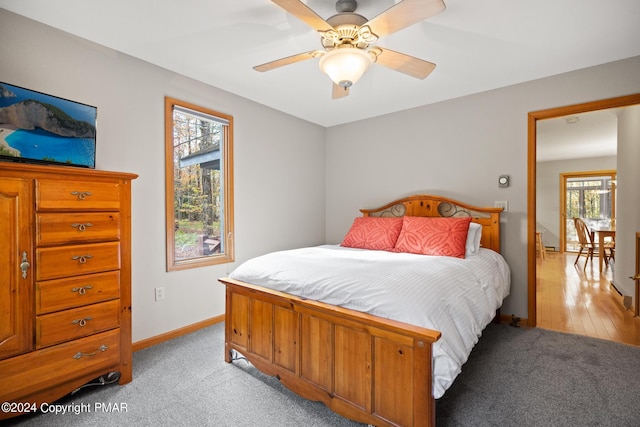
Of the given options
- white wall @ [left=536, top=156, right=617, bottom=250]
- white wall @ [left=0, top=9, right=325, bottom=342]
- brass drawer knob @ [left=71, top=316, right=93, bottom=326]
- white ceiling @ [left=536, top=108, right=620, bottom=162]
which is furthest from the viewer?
white wall @ [left=536, top=156, right=617, bottom=250]

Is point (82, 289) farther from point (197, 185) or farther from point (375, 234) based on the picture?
point (375, 234)

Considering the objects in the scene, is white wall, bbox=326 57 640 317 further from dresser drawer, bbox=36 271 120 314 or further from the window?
dresser drawer, bbox=36 271 120 314

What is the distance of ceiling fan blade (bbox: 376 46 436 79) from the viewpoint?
76.5 inches

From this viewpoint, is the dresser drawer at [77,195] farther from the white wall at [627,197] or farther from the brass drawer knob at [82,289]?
the white wall at [627,197]

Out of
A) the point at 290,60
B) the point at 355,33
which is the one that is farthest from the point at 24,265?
the point at 355,33

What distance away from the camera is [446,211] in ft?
11.6

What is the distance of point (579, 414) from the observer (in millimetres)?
1722

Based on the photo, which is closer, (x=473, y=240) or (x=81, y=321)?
(x=81, y=321)

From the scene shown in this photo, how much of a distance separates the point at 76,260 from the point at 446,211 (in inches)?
133

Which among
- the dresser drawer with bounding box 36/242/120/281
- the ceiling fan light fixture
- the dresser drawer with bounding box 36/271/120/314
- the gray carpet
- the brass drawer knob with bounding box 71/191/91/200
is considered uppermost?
the ceiling fan light fixture

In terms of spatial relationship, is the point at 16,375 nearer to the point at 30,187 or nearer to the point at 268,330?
the point at 30,187

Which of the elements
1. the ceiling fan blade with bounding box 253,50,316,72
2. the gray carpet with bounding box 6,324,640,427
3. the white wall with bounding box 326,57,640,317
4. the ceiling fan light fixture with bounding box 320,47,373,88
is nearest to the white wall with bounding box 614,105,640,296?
the white wall with bounding box 326,57,640,317

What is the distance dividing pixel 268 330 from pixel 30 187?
1598mm

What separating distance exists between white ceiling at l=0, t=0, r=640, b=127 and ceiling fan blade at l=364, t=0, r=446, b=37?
1.04ft
